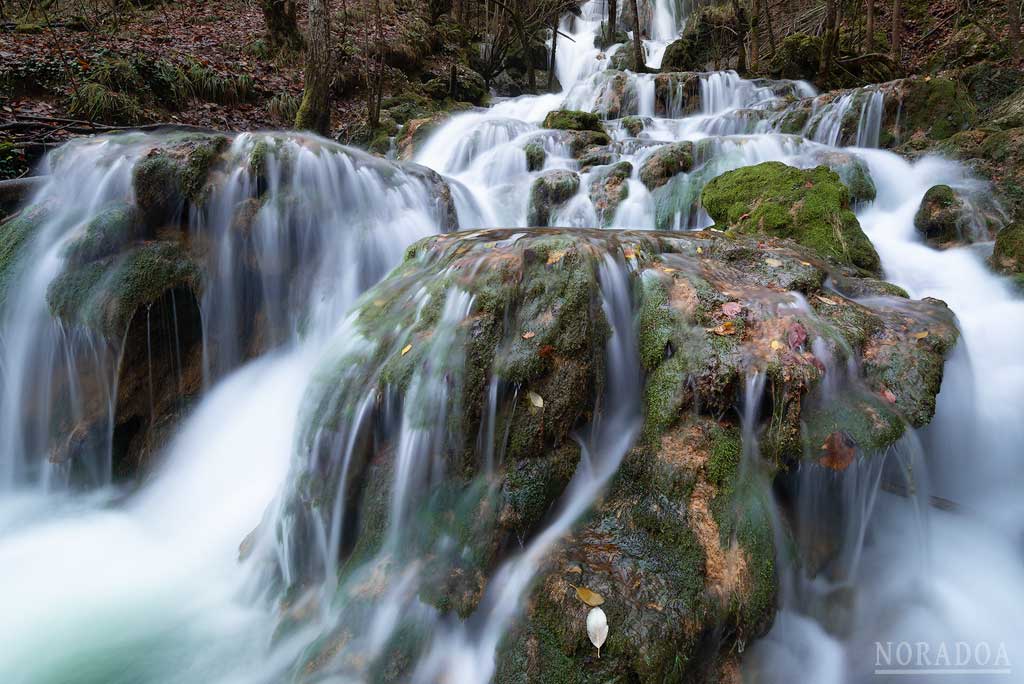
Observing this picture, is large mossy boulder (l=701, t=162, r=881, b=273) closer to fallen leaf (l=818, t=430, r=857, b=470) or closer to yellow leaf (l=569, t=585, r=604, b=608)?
fallen leaf (l=818, t=430, r=857, b=470)

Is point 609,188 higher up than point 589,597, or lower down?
higher up

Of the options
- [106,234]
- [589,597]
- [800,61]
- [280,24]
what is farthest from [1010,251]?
[280,24]

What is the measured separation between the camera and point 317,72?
8.33m

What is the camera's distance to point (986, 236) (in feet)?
17.6

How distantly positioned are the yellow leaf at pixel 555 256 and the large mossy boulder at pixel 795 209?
2.69 m

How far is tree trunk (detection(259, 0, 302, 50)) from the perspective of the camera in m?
11.4

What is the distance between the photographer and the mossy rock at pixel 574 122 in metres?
9.84

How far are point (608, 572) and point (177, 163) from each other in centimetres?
518

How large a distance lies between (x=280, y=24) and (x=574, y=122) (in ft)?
23.8

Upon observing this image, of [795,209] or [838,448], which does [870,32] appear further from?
[838,448]

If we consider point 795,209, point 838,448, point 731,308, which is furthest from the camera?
point 795,209

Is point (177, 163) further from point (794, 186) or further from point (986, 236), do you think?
point (986, 236)

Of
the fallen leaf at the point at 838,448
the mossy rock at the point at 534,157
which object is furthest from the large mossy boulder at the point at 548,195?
the fallen leaf at the point at 838,448

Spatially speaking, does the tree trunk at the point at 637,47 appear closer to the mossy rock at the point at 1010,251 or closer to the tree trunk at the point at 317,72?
the tree trunk at the point at 317,72
